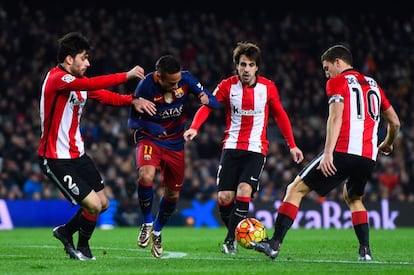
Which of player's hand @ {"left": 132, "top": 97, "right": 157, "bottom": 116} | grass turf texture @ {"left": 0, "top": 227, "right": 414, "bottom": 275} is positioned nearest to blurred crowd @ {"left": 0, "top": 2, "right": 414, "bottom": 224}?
grass turf texture @ {"left": 0, "top": 227, "right": 414, "bottom": 275}

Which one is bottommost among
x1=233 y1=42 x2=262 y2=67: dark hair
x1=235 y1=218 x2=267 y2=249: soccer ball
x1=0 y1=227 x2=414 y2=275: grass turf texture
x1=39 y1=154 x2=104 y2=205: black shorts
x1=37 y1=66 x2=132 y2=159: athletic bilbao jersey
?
x1=0 y1=227 x2=414 y2=275: grass turf texture

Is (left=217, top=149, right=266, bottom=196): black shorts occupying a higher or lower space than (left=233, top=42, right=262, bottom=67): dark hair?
lower

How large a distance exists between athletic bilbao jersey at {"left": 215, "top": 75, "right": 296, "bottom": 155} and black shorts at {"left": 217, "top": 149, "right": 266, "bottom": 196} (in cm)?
8

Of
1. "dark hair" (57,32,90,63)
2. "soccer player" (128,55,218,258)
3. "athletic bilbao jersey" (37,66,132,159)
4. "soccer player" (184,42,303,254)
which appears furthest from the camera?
"soccer player" (184,42,303,254)

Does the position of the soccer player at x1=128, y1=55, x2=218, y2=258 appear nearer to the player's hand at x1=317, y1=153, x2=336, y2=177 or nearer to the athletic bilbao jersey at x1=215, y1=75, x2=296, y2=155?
the athletic bilbao jersey at x1=215, y1=75, x2=296, y2=155

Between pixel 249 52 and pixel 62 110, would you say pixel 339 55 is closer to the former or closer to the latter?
pixel 249 52

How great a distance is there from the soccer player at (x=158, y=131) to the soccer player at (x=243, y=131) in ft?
1.87

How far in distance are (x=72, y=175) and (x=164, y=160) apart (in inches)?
56.0

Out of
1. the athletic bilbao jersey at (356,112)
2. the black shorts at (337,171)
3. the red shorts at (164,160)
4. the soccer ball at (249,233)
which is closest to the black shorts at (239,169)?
the red shorts at (164,160)

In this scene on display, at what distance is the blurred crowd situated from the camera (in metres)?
22.5

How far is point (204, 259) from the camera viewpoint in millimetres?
10734

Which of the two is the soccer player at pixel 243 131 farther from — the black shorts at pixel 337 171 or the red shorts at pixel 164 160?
the black shorts at pixel 337 171

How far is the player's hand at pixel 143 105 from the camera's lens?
35.0 feet

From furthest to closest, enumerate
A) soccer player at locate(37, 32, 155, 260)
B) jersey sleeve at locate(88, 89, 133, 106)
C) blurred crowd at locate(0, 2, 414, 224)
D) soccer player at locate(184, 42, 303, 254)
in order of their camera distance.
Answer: blurred crowd at locate(0, 2, 414, 224) → soccer player at locate(184, 42, 303, 254) → jersey sleeve at locate(88, 89, 133, 106) → soccer player at locate(37, 32, 155, 260)
